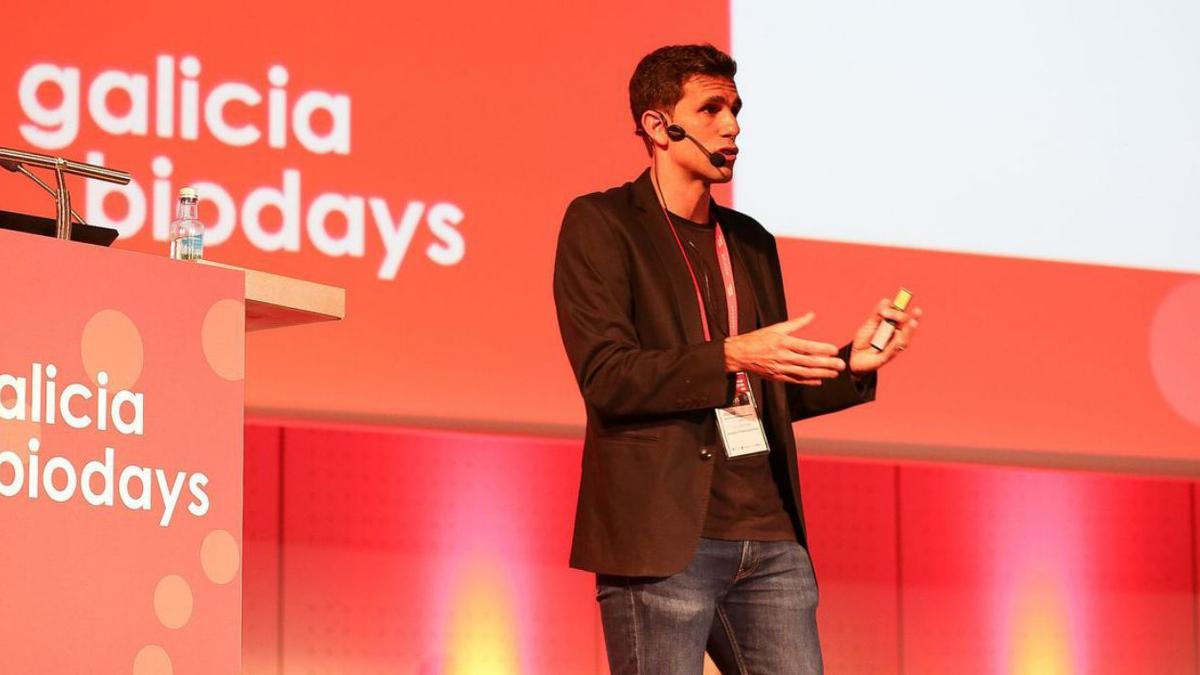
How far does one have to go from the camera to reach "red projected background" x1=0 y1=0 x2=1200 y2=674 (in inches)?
150

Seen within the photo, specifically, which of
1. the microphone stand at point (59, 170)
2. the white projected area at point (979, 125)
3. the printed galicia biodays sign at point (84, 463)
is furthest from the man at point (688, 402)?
the white projected area at point (979, 125)

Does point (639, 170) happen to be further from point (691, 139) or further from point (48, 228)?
point (48, 228)

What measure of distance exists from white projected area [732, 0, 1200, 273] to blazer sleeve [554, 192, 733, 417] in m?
1.93

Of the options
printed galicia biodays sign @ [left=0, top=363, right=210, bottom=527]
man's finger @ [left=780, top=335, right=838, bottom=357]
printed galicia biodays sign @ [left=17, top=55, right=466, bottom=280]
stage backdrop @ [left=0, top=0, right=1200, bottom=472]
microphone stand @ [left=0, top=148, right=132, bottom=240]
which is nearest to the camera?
printed galicia biodays sign @ [left=0, top=363, right=210, bottom=527]

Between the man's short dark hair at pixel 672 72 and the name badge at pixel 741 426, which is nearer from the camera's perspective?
the name badge at pixel 741 426

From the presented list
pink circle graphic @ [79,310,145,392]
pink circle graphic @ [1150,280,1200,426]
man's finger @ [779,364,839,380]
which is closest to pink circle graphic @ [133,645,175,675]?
pink circle graphic @ [79,310,145,392]

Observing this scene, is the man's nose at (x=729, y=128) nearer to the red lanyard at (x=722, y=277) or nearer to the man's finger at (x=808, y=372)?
the red lanyard at (x=722, y=277)

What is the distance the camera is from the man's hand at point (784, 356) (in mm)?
2129

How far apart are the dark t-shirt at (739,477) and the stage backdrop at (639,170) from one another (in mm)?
1579

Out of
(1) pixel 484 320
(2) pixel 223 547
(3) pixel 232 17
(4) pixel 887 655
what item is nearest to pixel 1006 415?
(4) pixel 887 655

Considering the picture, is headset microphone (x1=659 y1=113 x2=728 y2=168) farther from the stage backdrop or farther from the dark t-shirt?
the stage backdrop

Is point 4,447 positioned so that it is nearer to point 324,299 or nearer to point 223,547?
point 223,547

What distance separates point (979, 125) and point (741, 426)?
2.61 metres

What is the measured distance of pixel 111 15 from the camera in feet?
12.4
